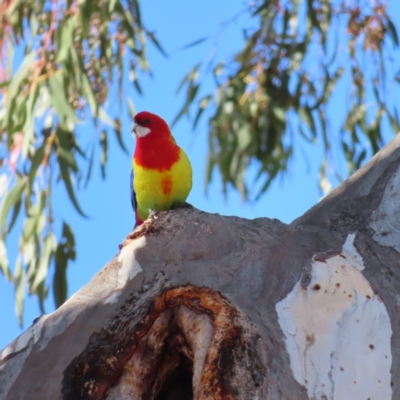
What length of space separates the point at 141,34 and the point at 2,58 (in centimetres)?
80

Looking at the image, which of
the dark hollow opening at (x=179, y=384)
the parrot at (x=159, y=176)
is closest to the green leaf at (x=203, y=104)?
the parrot at (x=159, y=176)

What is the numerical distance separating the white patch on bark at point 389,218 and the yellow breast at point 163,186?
924 mm

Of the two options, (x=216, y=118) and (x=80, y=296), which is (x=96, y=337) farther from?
(x=216, y=118)

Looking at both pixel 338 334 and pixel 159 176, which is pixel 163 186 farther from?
pixel 338 334

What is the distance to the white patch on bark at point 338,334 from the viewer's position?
1.61 meters

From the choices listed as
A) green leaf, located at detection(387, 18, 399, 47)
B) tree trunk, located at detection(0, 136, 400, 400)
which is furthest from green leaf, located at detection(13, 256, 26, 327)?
green leaf, located at detection(387, 18, 399, 47)

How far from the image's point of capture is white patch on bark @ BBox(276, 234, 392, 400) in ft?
5.29

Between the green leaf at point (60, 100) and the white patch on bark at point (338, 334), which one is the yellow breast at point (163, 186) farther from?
the white patch on bark at point (338, 334)

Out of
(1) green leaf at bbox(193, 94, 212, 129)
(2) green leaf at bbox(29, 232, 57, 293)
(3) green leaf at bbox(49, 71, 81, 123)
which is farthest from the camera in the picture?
(1) green leaf at bbox(193, 94, 212, 129)

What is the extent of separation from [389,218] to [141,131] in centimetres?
139

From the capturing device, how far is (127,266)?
1818 mm

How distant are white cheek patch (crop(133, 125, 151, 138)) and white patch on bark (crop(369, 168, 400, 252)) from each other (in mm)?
1290

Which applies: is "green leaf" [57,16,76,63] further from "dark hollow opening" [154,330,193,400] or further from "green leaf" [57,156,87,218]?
"dark hollow opening" [154,330,193,400]

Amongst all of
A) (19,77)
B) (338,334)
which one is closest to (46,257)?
(19,77)
